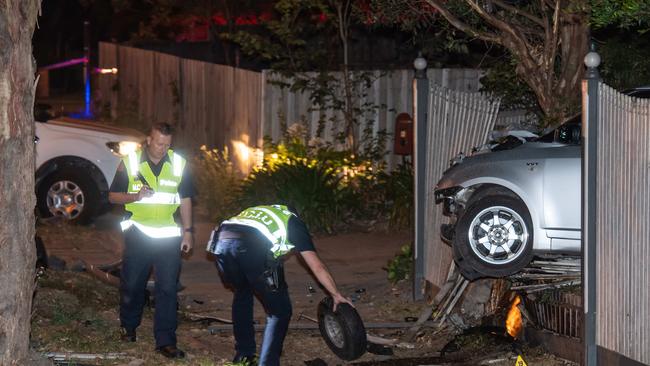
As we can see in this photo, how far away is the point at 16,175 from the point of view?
6578 mm

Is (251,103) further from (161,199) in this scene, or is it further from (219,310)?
(161,199)

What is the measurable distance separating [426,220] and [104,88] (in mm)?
16694

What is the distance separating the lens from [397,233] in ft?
46.7

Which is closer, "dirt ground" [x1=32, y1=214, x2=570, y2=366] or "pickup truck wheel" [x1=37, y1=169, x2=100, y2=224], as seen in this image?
"dirt ground" [x1=32, y1=214, x2=570, y2=366]

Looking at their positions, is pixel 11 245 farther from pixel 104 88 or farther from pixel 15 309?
pixel 104 88

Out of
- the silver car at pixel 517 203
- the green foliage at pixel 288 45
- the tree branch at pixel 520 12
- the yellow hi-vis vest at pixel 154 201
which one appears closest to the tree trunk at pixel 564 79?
the tree branch at pixel 520 12

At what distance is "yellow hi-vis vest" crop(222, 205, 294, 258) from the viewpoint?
7680 millimetres

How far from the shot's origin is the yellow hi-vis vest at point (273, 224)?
25.2 feet

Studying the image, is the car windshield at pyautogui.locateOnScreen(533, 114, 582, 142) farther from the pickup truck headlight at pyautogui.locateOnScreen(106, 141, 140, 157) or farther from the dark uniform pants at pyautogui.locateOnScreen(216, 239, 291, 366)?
the pickup truck headlight at pyautogui.locateOnScreen(106, 141, 140, 157)

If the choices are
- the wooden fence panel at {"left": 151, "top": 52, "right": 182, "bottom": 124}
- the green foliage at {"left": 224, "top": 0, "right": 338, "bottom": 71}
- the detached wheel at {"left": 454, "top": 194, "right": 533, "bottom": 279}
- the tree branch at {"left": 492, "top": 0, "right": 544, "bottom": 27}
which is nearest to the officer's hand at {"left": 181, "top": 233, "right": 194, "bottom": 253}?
the detached wheel at {"left": 454, "top": 194, "right": 533, "bottom": 279}

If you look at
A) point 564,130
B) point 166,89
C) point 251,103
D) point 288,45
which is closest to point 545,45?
point 564,130

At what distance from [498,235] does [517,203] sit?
0.31 meters

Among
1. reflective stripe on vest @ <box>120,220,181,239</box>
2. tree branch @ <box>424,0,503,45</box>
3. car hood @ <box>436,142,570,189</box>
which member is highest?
tree branch @ <box>424,0,503,45</box>

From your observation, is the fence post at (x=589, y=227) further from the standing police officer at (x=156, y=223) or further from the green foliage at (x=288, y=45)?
the green foliage at (x=288, y=45)
